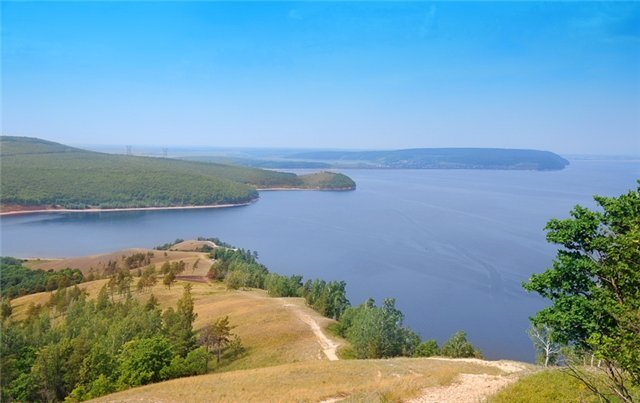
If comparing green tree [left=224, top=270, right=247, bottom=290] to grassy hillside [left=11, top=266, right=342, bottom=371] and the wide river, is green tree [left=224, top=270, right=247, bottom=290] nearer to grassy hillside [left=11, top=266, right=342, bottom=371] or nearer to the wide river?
grassy hillside [left=11, top=266, right=342, bottom=371]

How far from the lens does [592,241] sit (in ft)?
39.5

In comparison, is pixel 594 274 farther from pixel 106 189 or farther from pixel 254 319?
pixel 106 189

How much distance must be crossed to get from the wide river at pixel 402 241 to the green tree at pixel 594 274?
36.9 metres

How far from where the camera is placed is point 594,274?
12.4m

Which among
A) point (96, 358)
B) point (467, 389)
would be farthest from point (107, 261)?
point (467, 389)

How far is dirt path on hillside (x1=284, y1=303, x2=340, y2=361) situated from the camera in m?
30.5

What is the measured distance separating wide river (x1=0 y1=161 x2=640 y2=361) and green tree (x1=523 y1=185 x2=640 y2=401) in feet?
121

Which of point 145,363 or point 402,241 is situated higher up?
point 145,363

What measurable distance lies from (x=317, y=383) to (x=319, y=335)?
17.8 metres

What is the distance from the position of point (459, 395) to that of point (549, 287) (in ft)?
15.9

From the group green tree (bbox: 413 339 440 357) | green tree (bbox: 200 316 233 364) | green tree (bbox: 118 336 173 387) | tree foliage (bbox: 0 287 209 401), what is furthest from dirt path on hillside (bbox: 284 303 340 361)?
green tree (bbox: 118 336 173 387)

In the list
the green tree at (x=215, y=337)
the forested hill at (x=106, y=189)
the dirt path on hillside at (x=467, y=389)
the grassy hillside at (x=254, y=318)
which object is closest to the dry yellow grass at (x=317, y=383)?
the dirt path on hillside at (x=467, y=389)

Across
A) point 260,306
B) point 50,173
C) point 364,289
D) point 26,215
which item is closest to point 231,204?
point 26,215

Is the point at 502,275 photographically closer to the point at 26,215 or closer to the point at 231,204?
the point at 231,204
